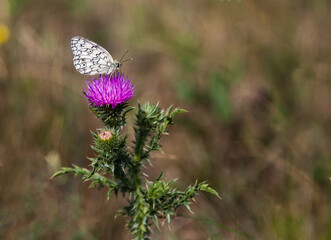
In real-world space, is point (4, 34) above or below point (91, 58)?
above

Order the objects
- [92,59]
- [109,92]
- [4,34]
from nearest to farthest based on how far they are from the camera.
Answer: [109,92] → [92,59] → [4,34]

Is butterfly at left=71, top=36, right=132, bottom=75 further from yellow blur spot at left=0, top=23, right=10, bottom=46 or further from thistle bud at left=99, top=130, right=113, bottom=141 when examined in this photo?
yellow blur spot at left=0, top=23, right=10, bottom=46

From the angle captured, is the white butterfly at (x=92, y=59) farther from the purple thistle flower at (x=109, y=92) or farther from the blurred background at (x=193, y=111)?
the blurred background at (x=193, y=111)

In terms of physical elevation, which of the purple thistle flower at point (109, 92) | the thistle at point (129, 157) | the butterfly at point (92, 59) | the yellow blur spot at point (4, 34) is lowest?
the thistle at point (129, 157)

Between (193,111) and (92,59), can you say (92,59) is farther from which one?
(193,111)

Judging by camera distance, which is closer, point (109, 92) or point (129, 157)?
point (129, 157)

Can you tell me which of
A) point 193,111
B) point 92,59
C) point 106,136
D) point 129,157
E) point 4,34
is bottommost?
point 129,157

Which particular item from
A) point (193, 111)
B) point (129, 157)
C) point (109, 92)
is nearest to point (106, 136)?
point (129, 157)

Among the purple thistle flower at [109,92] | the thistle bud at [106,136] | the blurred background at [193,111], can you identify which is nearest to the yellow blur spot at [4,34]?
the blurred background at [193,111]
